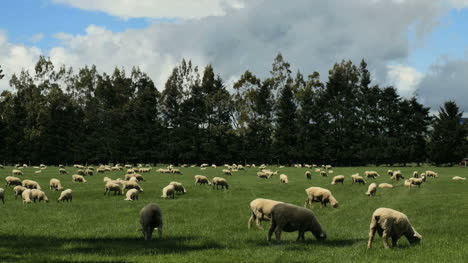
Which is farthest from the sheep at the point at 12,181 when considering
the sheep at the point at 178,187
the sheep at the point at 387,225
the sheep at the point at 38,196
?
the sheep at the point at 387,225

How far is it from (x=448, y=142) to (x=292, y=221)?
88.1 meters

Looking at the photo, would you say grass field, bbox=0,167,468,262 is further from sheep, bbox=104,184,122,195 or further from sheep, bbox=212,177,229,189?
sheep, bbox=212,177,229,189

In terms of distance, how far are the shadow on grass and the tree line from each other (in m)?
Answer: 77.8

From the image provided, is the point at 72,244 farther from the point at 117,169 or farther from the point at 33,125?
the point at 33,125

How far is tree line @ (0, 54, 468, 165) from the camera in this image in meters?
91.9

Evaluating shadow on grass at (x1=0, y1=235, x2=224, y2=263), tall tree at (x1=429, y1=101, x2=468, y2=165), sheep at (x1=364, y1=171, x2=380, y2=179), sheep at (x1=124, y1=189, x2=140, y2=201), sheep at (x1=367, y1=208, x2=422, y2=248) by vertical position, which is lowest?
shadow on grass at (x1=0, y1=235, x2=224, y2=263)

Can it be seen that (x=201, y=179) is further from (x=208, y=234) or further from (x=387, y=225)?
(x=387, y=225)

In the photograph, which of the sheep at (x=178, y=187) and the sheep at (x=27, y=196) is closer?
the sheep at (x=27, y=196)

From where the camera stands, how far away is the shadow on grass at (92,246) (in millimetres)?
12877

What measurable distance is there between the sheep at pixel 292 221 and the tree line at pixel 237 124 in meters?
76.3

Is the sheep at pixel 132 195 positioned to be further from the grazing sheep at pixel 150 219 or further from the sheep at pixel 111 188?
the grazing sheep at pixel 150 219

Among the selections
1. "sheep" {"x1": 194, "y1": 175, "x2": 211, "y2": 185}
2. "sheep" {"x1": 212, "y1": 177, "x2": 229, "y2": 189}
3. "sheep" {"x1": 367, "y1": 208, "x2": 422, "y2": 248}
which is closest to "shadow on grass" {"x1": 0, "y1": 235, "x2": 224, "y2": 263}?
"sheep" {"x1": 367, "y1": 208, "x2": 422, "y2": 248}

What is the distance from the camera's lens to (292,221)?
15.5 metres

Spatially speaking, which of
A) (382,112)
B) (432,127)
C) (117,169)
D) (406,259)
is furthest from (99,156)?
(406,259)
